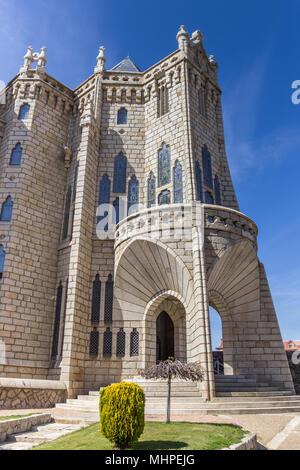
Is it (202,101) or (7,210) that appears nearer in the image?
(7,210)

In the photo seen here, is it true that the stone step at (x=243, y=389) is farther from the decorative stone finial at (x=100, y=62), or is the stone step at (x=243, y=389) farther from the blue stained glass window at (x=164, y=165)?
the decorative stone finial at (x=100, y=62)

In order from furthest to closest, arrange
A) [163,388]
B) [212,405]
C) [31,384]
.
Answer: [31,384], [163,388], [212,405]

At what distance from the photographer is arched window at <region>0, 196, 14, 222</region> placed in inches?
711

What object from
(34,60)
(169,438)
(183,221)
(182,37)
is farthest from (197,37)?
(169,438)

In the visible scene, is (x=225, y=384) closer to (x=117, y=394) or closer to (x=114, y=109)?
(x=117, y=394)

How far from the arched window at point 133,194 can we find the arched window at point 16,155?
6086 mm

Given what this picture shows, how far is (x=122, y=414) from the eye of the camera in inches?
243

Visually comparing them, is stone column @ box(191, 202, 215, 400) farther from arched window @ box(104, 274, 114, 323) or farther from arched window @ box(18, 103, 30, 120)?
arched window @ box(18, 103, 30, 120)

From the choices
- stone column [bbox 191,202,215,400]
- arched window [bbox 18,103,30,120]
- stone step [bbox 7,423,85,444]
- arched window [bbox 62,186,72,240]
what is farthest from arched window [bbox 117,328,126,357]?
arched window [bbox 18,103,30,120]

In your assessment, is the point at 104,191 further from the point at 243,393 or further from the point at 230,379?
the point at 243,393

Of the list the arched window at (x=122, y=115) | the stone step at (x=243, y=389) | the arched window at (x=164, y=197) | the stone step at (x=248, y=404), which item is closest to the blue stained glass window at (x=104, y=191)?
the arched window at (x=164, y=197)

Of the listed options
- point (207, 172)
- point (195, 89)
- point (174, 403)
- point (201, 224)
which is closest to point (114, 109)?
point (195, 89)

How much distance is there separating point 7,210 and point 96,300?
21.2 feet

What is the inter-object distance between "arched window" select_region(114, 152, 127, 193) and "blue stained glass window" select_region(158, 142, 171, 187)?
2.13 m
